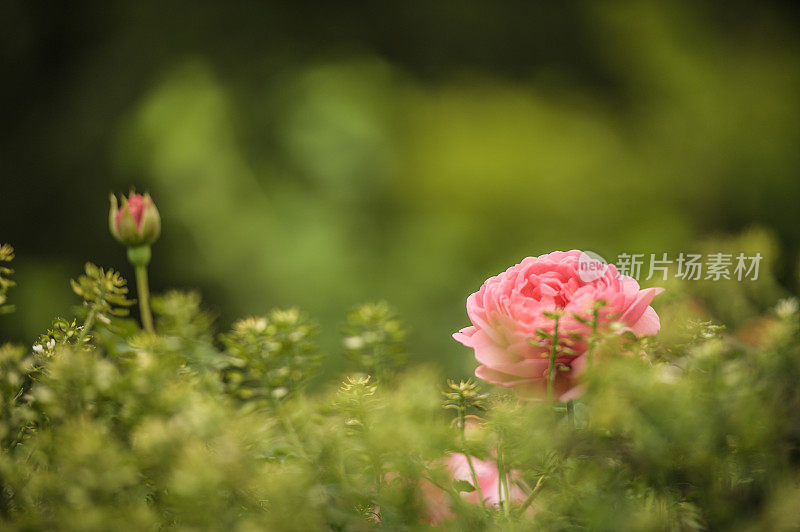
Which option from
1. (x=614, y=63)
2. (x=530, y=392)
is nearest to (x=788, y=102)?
(x=614, y=63)

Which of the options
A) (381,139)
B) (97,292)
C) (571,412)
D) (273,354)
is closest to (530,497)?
(571,412)

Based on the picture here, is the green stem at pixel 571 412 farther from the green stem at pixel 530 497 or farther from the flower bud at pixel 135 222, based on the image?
the flower bud at pixel 135 222

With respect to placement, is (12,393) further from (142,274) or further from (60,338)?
(142,274)

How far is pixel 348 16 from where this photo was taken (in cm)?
187

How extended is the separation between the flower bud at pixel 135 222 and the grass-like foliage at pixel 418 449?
15 centimetres

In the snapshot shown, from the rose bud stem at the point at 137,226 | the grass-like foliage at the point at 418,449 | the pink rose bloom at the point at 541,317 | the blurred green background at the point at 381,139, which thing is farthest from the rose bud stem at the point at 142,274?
the blurred green background at the point at 381,139

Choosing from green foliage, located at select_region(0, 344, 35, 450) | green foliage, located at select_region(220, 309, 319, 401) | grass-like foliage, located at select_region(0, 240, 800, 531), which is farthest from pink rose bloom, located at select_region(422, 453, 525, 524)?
green foliage, located at select_region(0, 344, 35, 450)

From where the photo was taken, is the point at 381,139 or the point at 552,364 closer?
the point at 552,364

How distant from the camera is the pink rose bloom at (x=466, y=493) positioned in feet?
1.12

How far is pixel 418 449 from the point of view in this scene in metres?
0.31

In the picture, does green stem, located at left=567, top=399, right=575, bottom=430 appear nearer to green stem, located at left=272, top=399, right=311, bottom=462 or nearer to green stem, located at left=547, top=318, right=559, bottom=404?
green stem, located at left=547, top=318, right=559, bottom=404

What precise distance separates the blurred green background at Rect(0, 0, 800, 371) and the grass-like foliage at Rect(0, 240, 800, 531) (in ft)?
3.85

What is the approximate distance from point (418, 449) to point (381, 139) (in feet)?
4.73

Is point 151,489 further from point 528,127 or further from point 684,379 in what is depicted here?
point 528,127
